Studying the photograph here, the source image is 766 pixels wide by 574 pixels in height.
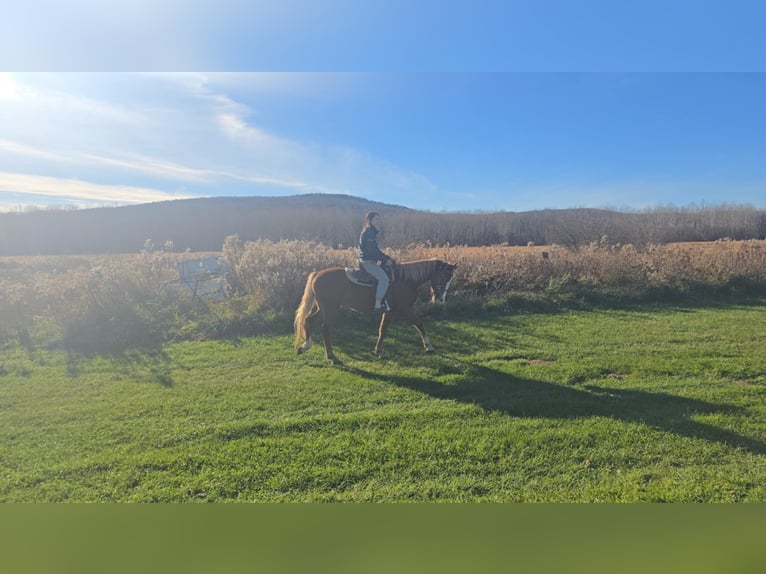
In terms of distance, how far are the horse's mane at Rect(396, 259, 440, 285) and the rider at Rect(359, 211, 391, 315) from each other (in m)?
0.31

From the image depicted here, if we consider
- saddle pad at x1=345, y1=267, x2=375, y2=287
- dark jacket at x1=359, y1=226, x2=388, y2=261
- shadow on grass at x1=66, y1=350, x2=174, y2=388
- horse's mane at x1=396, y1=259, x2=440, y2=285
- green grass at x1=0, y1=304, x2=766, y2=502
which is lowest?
shadow on grass at x1=66, y1=350, x2=174, y2=388

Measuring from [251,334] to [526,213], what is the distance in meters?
23.6

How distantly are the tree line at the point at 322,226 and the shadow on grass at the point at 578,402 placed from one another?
36.0 feet

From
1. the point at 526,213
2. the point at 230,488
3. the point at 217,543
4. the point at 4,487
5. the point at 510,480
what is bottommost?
the point at 4,487

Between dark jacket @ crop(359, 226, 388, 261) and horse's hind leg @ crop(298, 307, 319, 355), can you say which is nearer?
dark jacket @ crop(359, 226, 388, 261)

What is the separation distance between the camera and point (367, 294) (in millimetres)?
7059

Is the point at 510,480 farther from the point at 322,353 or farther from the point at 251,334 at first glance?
the point at 251,334

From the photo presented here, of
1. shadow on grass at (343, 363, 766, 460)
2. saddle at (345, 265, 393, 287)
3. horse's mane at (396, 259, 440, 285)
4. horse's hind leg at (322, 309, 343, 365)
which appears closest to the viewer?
shadow on grass at (343, 363, 766, 460)

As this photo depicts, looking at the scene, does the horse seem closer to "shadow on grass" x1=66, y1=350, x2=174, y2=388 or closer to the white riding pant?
the white riding pant

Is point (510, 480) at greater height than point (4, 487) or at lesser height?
greater

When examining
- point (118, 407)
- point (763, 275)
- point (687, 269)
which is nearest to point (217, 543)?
point (118, 407)

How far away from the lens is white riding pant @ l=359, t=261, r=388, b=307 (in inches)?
270

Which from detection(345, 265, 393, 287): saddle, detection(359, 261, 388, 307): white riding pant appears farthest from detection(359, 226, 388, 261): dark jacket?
detection(345, 265, 393, 287): saddle

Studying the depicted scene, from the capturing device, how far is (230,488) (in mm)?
3189
